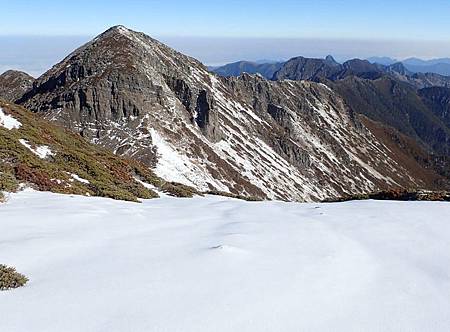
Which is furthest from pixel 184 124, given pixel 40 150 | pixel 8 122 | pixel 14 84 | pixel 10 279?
pixel 10 279

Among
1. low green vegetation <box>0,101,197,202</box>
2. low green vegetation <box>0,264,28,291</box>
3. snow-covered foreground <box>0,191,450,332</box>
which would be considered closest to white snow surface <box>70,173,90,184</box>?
low green vegetation <box>0,101,197,202</box>

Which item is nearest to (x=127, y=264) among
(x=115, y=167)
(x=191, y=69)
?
(x=115, y=167)

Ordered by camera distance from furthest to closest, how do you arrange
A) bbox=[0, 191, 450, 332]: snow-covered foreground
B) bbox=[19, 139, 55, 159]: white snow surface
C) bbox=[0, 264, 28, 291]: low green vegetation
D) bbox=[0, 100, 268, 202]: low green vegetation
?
bbox=[19, 139, 55, 159]: white snow surface, bbox=[0, 100, 268, 202]: low green vegetation, bbox=[0, 264, 28, 291]: low green vegetation, bbox=[0, 191, 450, 332]: snow-covered foreground

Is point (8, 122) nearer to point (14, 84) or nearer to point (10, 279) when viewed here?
point (10, 279)

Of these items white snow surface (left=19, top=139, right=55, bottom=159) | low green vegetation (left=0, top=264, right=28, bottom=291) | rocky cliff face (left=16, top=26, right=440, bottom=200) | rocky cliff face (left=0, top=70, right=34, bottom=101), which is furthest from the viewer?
rocky cliff face (left=0, top=70, right=34, bottom=101)

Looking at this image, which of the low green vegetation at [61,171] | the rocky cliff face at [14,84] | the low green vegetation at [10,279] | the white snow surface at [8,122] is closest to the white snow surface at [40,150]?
the low green vegetation at [61,171]

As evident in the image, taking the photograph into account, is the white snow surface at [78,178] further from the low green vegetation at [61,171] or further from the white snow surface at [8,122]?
the white snow surface at [8,122]

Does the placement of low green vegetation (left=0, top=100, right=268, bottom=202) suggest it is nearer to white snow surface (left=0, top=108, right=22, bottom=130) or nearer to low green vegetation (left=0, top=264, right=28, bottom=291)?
white snow surface (left=0, top=108, right=22, bottom=130)
